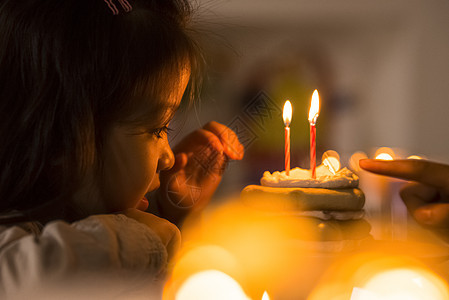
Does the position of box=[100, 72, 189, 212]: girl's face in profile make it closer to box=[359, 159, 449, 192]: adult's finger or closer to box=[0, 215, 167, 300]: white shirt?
box=[0, 215, 167, 300]: white shirt

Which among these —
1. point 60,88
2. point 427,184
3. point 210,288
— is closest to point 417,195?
point 427,184

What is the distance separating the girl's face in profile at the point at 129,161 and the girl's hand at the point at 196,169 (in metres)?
0.30

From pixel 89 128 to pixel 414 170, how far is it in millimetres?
599

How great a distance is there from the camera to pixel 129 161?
645 mm

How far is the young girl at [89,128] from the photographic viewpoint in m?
0.45

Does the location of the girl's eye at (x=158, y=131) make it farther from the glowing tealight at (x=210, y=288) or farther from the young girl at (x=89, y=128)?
the glowing tealight at (x=210, y=288)

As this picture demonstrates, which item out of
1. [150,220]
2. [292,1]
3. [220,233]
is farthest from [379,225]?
[292,1]

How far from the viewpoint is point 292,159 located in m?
1.56

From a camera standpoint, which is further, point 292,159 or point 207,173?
point 292,159

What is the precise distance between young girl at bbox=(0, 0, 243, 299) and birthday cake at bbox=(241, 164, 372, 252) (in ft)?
0.72

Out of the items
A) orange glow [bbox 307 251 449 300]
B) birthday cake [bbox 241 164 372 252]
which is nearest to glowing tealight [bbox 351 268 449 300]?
orange glow [bbox 307 251 449 300]

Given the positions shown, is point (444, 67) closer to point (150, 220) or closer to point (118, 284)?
point (150, 220)

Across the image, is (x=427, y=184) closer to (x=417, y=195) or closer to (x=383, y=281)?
(x=417, y=195)

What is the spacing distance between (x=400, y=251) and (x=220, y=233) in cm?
39
